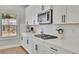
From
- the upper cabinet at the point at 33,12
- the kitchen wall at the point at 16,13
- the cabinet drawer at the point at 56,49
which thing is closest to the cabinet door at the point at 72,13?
the cabinet drawer at the point at 56,49

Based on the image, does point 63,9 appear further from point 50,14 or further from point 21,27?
point 21,27

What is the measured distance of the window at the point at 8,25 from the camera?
4.28m

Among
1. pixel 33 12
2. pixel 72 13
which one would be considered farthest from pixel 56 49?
pixel 33 12

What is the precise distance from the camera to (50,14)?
2.41m

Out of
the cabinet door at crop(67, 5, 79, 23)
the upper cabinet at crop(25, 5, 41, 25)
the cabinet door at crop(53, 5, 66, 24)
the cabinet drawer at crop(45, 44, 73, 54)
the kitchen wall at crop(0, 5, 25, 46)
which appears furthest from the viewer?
the kitchen wall at crop(0, 5, 25, 46)

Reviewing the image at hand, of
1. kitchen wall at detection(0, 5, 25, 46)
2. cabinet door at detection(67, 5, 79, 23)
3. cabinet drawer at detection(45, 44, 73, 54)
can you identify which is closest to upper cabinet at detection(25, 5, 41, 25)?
kitchen wall at detection(0, 5, 25, 46)

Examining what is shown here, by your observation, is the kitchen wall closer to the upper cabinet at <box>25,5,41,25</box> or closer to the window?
Answer: the window

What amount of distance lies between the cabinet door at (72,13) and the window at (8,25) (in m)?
3.34

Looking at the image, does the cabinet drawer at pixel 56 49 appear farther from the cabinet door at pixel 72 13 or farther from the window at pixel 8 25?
the window at pixel 8 25

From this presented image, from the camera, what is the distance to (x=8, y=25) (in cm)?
445

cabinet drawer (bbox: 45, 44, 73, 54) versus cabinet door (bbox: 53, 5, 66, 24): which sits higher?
cabinet door (bbox: 53, 5, 66, 24)

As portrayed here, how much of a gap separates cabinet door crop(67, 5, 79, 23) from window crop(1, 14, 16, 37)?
3.34 meters

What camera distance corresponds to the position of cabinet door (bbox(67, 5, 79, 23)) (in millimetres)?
1607

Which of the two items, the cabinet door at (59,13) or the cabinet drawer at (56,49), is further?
the cabinet door at (59,13)
